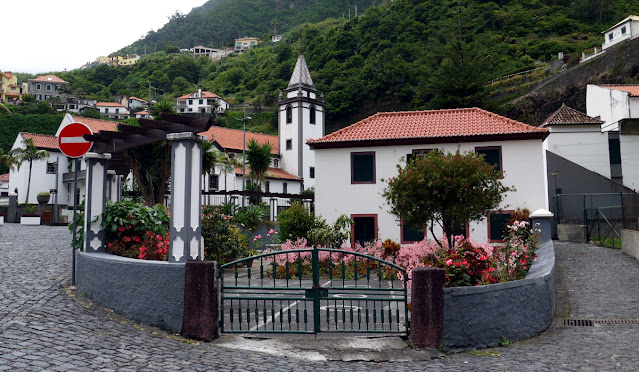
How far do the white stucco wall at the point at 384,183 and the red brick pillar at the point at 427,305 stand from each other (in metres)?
12.8

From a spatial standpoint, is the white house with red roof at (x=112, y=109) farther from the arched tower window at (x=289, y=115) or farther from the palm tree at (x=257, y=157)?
the palm tree at (x=257, y=157)

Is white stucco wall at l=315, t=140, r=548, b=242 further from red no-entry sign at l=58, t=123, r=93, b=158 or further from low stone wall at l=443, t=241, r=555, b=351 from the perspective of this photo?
red no-entry sign at l=58, t=123, r=93, b=158

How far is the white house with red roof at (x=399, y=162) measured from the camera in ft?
64.5

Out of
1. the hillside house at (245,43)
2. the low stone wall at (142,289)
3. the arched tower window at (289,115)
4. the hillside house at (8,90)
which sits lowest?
the low stone wall at (142,289)

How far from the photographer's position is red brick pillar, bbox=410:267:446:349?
6836mm

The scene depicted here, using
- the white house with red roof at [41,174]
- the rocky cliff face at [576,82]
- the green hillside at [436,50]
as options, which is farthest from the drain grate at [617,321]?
the white house with red roof at [41,174]

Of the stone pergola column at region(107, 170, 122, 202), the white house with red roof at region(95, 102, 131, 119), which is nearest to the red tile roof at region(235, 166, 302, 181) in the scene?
the stone pergola column at region(107, 170, 122, 202)

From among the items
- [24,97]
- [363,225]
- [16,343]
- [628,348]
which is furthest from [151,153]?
[24,97]

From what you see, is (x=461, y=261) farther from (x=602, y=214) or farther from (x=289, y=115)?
(x=289, y=115)

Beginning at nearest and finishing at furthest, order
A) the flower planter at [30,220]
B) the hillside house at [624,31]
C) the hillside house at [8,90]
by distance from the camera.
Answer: the flower planter at [30,220] → the hillside house at [624,31] → the hillside house at [8,90]

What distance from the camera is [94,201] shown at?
9.22 meters

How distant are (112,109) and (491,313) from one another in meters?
121

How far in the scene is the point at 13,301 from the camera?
299 inches

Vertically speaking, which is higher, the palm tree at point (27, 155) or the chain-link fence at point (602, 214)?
the palm tree at point (27, 155)
